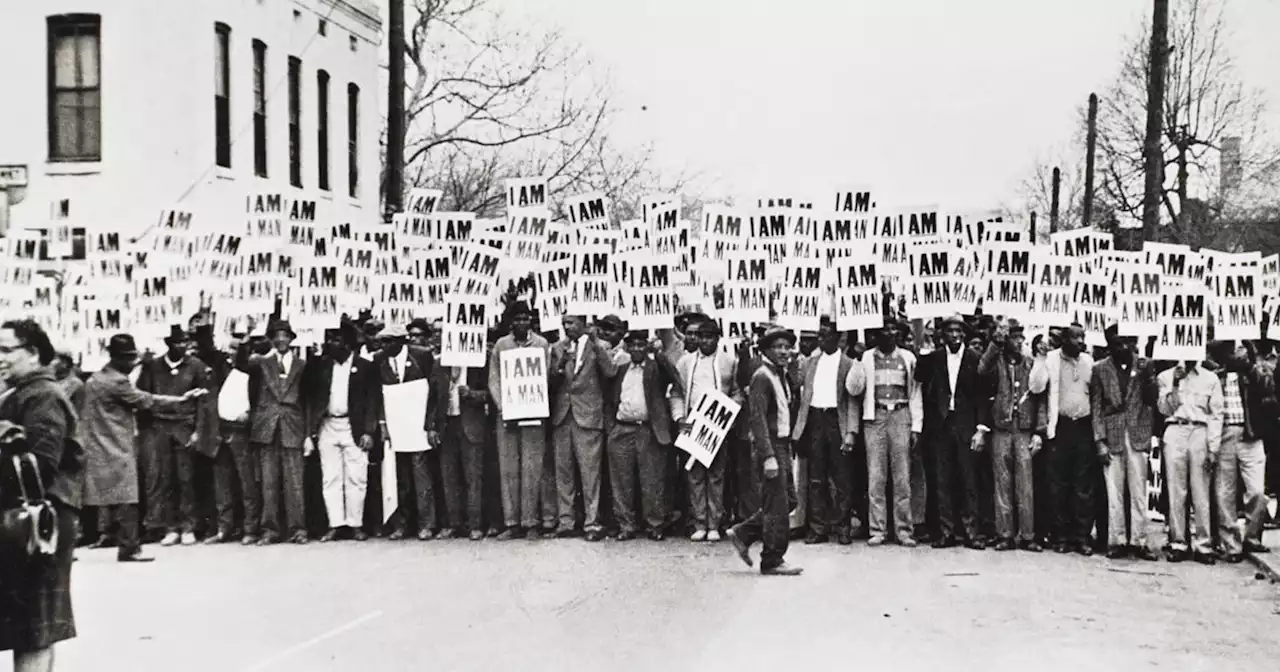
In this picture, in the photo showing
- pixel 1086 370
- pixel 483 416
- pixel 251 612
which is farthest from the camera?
pixel 483 416

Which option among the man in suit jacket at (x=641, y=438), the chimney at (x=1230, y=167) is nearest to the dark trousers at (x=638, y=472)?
the man in suit jacket at (x=641, y=438)

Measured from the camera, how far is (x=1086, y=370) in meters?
15.4

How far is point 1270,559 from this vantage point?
14406 millimetres

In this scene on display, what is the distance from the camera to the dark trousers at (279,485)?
16609mm

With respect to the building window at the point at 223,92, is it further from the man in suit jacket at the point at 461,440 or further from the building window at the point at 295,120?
the man in suit jacket at the point at 461,440

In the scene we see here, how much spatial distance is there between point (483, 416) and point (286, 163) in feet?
47.6

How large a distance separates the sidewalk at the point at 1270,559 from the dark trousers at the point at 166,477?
33.4 feet

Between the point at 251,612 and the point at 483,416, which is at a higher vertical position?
the point at 483,416

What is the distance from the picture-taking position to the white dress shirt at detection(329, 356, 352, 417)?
16.6m

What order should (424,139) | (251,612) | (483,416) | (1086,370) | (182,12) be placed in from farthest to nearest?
(424,139), (182,12), (483,416), (1086,370), (251,612)

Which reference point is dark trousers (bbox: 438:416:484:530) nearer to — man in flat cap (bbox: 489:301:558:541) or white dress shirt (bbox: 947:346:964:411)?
man in flat cap (bbox: 489:301:558:541)

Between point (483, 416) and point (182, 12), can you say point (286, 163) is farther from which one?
point (483, 416)

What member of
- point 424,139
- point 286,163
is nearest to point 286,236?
point 286,163

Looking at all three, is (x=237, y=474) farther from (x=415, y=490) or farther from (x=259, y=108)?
(x=259, y=108)
